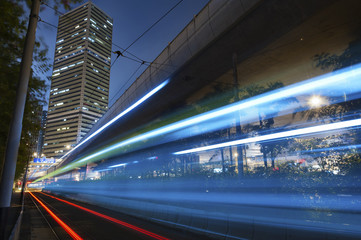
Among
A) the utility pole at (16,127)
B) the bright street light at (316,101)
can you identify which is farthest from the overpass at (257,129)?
the utility pole at (16,127)

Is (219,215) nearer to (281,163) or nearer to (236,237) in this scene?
(236,237)

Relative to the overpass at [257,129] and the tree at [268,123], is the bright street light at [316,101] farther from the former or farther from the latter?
the tree at [268,123]

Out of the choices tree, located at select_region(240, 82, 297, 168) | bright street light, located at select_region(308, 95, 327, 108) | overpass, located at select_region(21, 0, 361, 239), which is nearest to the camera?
overpass, located at select_region(21, 0, 361, 239)

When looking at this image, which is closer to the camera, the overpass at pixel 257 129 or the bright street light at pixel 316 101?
the overpass at pixel 257 129

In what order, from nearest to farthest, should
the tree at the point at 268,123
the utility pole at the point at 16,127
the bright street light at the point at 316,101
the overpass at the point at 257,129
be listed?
the utility pole at the point at 16,127
the overpass at the point at 257,129
the bright street light at the point at 316,101
the tree at the point at 268,123

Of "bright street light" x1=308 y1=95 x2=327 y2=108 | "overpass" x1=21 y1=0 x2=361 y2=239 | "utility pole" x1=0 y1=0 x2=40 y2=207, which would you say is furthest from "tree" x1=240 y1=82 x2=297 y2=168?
"utility pole" x1=0 y1=0 x2=40 y2=207

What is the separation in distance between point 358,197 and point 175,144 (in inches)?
476

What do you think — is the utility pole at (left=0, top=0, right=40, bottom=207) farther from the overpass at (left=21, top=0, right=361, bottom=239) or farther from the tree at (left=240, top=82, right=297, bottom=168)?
the tree at (left=240, top=82, right=297, bottom=168)

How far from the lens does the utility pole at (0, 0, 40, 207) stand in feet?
15.9

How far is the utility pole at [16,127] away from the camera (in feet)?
15.9

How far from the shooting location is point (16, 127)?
17.3ft

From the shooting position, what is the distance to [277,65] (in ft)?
60.5

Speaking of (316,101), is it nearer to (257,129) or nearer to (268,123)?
(268,123)

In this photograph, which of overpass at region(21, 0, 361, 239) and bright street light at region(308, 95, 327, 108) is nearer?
overpass at region(21, 0, 361, 239)
